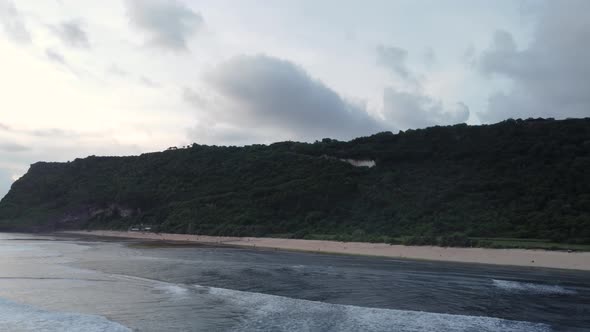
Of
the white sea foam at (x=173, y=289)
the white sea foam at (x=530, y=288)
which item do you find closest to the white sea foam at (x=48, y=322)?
the white sea foam at (x=173, y=289)

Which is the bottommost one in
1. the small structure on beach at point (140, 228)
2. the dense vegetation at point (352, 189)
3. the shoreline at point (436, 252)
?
the shoreline at point (436, 252)

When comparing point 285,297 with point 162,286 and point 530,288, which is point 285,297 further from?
point 530,288

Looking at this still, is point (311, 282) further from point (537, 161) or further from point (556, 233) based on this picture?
point (537, 161)

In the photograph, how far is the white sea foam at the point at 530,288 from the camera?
63.6 ft

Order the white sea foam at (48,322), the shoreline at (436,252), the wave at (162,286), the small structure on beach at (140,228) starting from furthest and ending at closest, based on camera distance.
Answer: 1. the small structure on beach at (140,228)
2. the shoreline at (436,252)
3. the wave at (162,286)
4. the white sea foam at (48,322)

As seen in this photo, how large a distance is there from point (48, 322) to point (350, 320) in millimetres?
8074

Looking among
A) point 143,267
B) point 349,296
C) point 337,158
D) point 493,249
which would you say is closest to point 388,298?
point 349,296

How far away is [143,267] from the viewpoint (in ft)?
86.3

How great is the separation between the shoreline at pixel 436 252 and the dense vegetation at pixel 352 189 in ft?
5.78

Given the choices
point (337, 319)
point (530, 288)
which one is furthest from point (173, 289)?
point (530, 288)

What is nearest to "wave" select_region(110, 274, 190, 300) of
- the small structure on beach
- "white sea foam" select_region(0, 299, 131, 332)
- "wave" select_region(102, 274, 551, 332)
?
"wave" select_region(102, 274, 551, 332)

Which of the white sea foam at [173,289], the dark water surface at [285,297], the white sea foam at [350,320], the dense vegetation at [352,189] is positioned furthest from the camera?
the dense vegetation at [352,189]

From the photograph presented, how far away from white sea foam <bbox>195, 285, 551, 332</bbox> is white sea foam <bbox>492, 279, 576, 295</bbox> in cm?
623

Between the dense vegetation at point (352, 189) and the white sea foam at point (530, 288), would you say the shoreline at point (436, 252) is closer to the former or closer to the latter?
the dense vegetation at point (352, 189)
